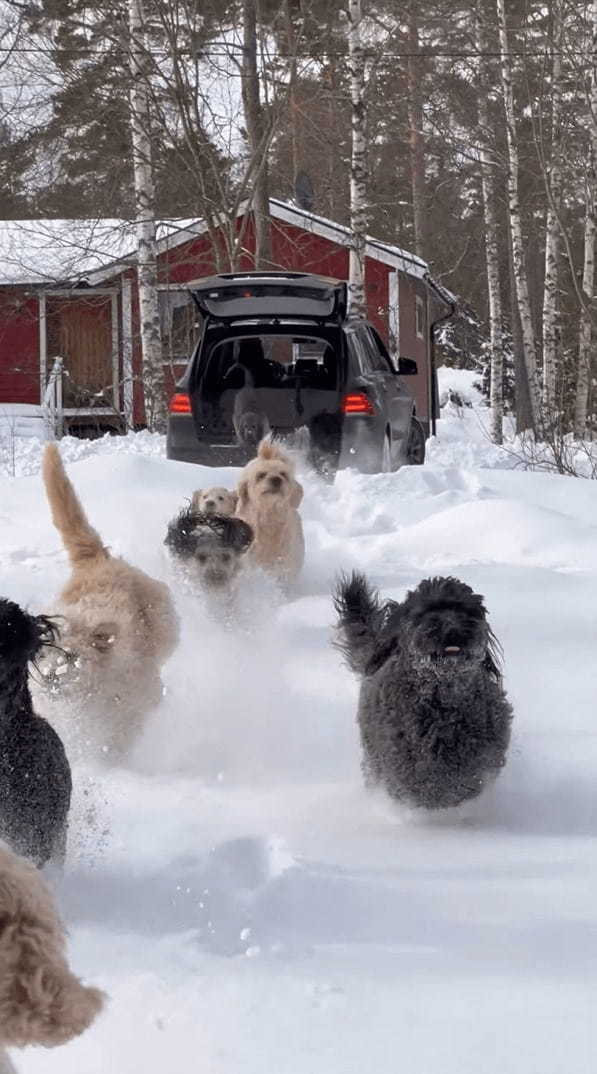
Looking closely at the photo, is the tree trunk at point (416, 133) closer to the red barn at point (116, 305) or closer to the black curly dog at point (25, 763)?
the red barn at point (116, 305)

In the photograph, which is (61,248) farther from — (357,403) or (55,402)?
(357,403)

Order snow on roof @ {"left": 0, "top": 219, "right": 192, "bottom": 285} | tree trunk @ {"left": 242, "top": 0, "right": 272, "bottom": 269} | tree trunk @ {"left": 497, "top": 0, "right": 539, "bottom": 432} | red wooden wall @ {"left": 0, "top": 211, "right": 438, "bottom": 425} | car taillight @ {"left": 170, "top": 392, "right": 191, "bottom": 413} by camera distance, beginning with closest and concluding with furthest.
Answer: car taillight @ {"left": 170, "top": 392, "right": 191, "bottom": 413}
tree trunk @ {"left": 242, "top": 0, "right": 272, "bottom": 269}
snow on roof @ {"left": 0, "top": 219, "right": 192, "bottom": 285}
tree trunk @ {"left": 497, "top": 0, "right": 539, "bottom": 432}
red wooden wall @ {"left": 0, "top": 211, "right": 438, "bottom": 425}

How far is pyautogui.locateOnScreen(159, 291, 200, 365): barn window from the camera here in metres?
22.8

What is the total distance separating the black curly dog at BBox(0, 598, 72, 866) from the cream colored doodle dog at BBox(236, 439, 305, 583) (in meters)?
4.29

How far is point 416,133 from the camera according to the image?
2861 cm

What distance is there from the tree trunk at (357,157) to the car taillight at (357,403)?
225 inches

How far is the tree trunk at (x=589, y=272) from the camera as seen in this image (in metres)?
16.0

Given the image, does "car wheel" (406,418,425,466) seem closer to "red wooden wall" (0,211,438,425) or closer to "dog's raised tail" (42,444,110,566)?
"dog's raised tail" (42,444,110,566)

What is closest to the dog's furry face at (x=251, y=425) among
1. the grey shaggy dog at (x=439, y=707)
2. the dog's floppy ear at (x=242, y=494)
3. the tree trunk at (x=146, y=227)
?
the dog's floppy ear at (x=242, y=494)

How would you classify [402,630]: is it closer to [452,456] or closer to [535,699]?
[535,699]

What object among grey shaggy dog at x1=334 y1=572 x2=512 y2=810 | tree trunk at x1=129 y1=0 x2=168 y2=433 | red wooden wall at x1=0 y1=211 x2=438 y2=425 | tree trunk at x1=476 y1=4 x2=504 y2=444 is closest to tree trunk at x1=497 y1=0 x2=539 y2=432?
tree trunk at x1=476 y1=4 x2=504 y2=444

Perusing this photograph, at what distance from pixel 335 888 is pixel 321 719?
7.64 ft

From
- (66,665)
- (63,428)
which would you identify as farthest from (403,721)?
(63,428)

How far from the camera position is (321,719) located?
20.1ft
